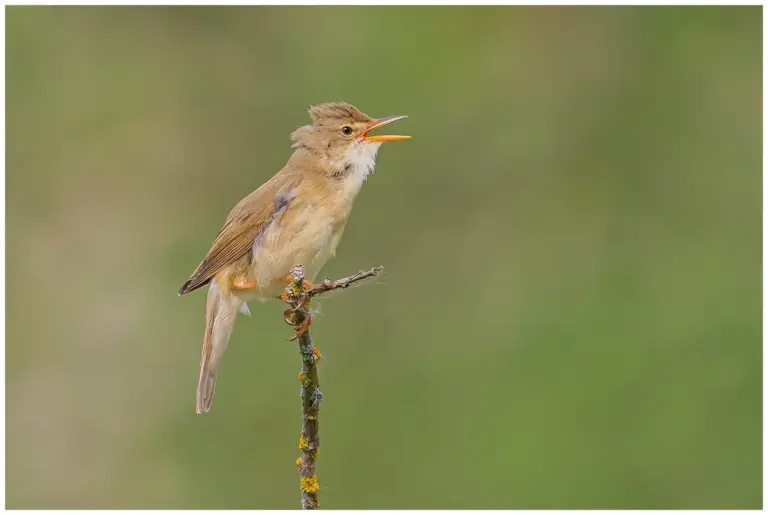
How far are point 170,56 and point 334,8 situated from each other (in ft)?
4.57

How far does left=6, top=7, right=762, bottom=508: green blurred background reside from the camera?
26.8 ft

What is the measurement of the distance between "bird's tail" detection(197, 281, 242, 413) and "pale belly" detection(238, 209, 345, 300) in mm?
239

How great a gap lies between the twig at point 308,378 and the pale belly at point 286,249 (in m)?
0.81

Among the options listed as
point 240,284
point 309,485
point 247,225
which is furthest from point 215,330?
point 309,485

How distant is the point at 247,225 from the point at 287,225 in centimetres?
20

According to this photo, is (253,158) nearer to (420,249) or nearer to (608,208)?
(420,249)

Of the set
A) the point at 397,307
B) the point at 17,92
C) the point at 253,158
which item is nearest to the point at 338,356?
the point at 397,307

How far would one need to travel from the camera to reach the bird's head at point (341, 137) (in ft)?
19.3

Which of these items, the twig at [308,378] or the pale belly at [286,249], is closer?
the twig at [308,378]

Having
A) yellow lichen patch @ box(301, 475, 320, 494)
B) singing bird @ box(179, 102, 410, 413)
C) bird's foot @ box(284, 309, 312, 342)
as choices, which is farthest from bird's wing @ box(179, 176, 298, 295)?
yellow lichen patch @ box(301, 475, 320, 494)

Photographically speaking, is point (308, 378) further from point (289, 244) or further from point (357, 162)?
point (357, 162)

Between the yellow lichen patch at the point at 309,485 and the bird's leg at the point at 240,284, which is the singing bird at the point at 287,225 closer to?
the bird's leg at the point at 240,284

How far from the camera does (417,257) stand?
9.20 metres

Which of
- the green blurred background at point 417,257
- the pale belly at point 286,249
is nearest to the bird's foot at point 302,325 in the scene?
the pale belly at point 286,249
